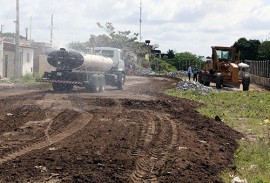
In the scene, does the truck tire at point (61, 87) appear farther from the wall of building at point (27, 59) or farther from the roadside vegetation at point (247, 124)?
the wall of building at point (27, 59)

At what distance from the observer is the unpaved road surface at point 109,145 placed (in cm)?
770

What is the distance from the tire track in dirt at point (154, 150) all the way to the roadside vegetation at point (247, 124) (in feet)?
4.16

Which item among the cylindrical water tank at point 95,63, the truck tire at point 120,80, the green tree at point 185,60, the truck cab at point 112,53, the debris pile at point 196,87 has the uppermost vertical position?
the green tree at point 185,60

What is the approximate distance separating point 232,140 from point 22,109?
24.6 ft

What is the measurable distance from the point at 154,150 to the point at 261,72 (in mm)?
37506

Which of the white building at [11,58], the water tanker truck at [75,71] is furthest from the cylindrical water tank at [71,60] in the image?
the white building at [11,58]

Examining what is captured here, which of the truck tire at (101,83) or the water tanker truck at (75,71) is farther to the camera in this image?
the truck tire at (101,83)

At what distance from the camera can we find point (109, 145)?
32.6 ft

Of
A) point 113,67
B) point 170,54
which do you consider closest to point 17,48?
point 113,67

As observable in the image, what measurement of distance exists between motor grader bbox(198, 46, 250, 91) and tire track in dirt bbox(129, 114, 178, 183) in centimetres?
1873

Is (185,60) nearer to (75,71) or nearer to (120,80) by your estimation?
(120,80)

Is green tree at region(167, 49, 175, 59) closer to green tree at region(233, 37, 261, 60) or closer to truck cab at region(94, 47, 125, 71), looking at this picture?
green tree at region(233, 37, 261, 60)

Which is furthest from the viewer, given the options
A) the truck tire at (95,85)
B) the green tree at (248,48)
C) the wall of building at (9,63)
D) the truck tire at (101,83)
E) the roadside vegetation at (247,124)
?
the green tree at (248,48)

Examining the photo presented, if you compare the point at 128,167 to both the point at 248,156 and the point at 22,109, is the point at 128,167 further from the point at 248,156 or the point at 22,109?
the point at 22,109
